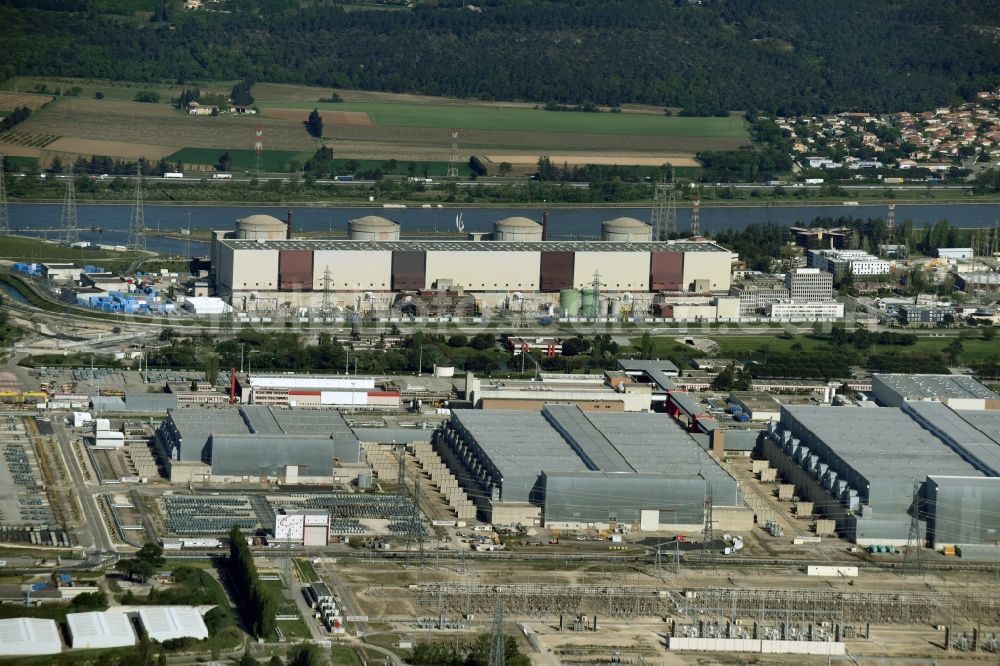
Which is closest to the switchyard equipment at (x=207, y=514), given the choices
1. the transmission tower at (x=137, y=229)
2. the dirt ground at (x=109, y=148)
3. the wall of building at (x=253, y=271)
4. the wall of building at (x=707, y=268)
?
the wall of building at (x=253, y=271)

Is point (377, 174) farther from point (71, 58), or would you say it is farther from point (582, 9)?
point (582, 9)

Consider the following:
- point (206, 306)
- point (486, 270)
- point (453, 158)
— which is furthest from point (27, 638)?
point (453, 158)

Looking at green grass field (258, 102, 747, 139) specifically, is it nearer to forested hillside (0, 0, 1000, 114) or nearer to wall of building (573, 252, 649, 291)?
forested hillside (0, 0, 1000, 114)

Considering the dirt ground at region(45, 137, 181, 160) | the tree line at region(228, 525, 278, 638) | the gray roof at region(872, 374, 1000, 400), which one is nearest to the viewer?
the tree line at region(228, 525, 278, 638)

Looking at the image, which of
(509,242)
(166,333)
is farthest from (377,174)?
(166,333)

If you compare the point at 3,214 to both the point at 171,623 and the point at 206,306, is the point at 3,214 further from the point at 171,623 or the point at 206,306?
the point at 171,623

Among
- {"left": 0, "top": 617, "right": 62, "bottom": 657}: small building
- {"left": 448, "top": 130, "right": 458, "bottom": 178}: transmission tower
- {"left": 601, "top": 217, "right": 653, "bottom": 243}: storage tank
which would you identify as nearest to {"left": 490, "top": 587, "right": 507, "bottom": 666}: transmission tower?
{"left": 0, "top": 617, "right": 62, "bottom": 657}: small building
